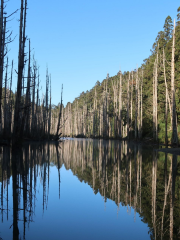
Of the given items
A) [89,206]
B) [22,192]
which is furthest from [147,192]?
[22,192]

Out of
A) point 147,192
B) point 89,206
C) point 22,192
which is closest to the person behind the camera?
point 89,206

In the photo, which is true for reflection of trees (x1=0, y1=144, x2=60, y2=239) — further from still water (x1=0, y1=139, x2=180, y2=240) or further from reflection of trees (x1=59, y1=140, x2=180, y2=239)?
reflection of trees (x1=59, y1=140, x2=180, y2=239)

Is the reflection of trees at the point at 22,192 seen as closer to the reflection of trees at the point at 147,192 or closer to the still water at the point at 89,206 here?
the still water at the point at 89,206

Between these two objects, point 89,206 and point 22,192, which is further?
point 22,192

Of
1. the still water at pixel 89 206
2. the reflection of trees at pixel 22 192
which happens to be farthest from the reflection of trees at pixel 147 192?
the reflection of trees at pixel 22 192

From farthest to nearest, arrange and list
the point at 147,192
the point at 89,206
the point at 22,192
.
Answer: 1. the point at 147,192
2. the point at 22,192
3. the point at 89,206

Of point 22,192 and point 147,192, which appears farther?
point 147,192

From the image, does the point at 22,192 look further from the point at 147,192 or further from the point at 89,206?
the point at 147,192

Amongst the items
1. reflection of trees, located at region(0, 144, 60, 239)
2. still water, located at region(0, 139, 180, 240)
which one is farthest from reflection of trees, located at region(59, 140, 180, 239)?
reflection of trees, located at region(0, 144, 60, 239)

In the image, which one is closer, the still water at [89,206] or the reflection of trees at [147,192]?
the still water at [89,206]

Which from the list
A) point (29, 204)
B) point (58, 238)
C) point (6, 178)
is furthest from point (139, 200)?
point (6, 178)

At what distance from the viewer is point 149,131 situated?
36.5 metres

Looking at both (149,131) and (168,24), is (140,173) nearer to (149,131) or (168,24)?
(149,131)

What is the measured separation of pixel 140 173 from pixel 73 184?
2.04m
